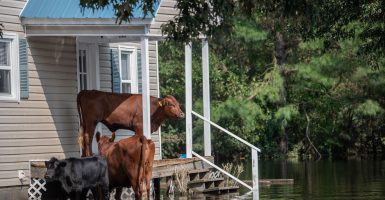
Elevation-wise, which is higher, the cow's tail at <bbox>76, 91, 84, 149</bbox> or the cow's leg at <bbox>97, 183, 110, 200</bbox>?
the cow's tail at <bbox>76, 91, 84, 149</bbox>

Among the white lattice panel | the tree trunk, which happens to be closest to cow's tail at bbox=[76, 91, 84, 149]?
the white lattice panel

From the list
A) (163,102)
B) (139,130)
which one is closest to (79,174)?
(139,130)

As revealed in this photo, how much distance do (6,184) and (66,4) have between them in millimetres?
4404

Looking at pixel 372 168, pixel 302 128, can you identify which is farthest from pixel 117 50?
pixel 302 128

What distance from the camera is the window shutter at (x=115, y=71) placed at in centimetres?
2636

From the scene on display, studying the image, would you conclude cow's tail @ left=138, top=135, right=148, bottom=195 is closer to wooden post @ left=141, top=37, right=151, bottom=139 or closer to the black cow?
wooden post @ left=141, top=37, right=151, bottom=139

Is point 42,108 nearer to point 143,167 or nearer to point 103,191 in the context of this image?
point 143,167

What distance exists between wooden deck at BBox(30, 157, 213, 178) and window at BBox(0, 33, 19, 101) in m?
1.66

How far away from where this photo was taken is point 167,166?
79.3ft

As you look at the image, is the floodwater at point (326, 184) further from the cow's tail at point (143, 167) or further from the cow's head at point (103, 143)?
the cow's head at point (103, 143)

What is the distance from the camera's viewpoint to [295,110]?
5019 cm

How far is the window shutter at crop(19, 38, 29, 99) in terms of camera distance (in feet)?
76.0

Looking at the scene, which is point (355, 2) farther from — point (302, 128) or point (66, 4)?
point (302, 128)

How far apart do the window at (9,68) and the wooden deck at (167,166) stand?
65.5 inches
